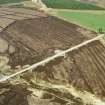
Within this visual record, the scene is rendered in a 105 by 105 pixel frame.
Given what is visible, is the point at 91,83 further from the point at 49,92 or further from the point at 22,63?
the point at 22,63

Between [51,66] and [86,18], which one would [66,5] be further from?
[51,66]

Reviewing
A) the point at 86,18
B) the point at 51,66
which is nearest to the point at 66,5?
the point at 86,18

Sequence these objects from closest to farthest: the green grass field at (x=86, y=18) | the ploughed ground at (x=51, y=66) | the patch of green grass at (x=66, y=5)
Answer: the ploughed ground at (x=51, y=66)
the green grass field at (x=86, y=18)
the patch of green grass at (x=66, y=5)

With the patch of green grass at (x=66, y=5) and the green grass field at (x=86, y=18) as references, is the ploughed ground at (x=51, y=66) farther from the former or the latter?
the patch of green grass at (x=66, y=5)

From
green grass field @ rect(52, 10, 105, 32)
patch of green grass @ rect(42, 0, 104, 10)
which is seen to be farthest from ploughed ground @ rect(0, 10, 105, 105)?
patch of green grass @ rect(42, 0, 104, 10)

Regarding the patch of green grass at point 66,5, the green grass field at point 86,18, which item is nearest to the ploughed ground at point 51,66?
the green grass field at point 86,18

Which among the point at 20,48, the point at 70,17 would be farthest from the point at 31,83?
the point at 70,17
